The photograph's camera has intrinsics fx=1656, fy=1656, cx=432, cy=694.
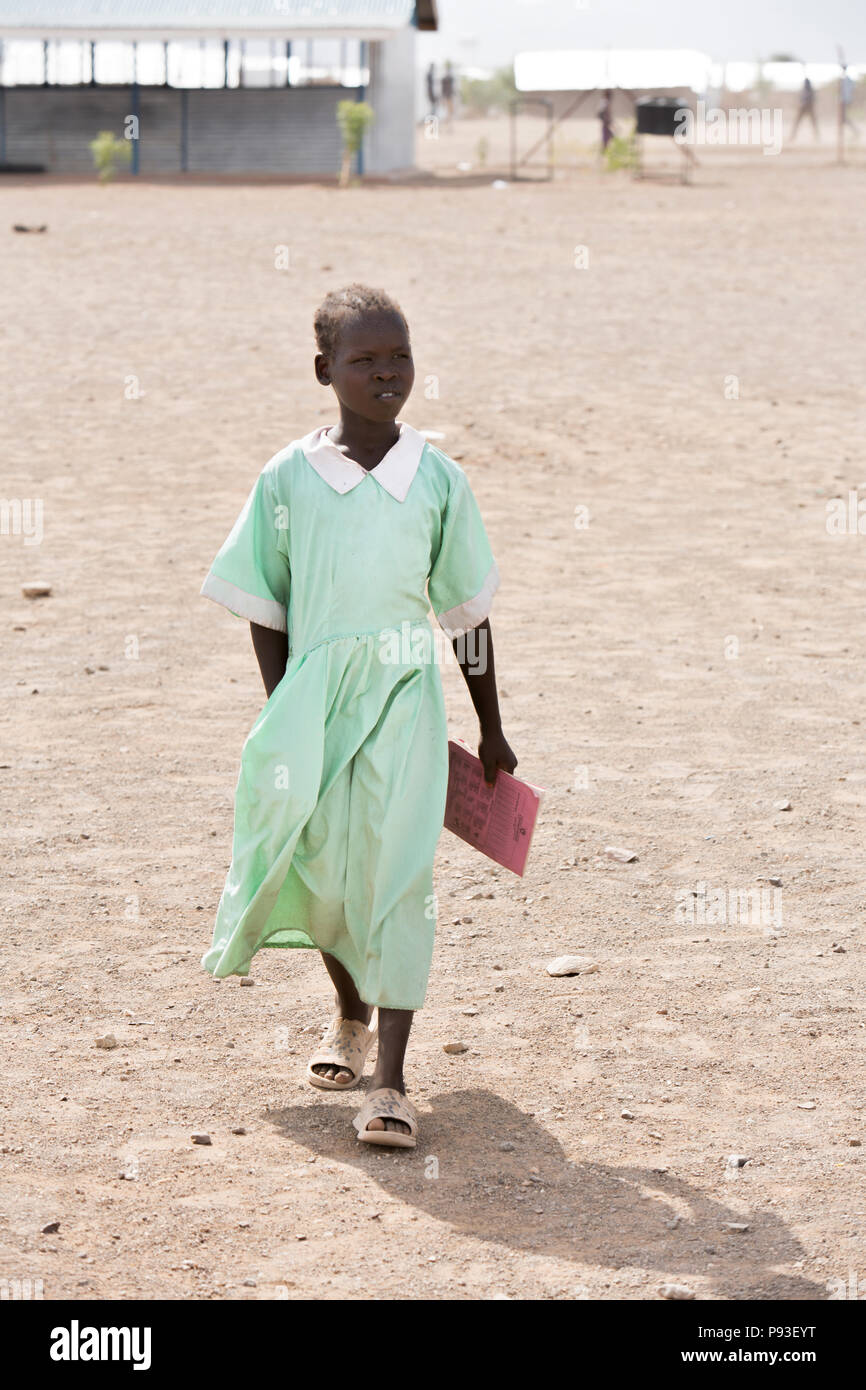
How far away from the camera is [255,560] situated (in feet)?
9.86

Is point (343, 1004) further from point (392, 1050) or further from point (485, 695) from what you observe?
point (485, 695)

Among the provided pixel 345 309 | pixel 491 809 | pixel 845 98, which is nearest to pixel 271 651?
pixel 491 809

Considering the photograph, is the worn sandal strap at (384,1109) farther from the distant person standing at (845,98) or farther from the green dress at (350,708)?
the distant person standing at (845,98)

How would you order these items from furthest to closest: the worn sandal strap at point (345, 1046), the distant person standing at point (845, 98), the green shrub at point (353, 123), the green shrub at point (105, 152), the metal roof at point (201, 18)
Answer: the distant person standing at point (845, 98) → the metal roof at point (201, 18) → the green shrub at point (353, 123) → the green shrub at point (105, 152) → the worn sandal strap at point (345, 1046)

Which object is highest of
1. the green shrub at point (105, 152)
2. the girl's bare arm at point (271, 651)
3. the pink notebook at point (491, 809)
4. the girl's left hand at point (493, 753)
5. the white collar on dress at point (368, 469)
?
the green shrub at point (105, 152)

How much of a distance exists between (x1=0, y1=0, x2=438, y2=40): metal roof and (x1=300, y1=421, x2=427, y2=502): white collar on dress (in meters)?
23.9

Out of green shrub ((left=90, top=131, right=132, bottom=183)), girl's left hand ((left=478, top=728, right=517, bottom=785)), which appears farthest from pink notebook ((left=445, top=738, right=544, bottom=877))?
green shrub ((left=90, top=131, right=132, bottom=183))

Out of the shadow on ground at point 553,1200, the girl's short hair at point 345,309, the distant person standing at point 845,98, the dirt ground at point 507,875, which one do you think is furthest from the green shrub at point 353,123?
the shadow on ground at point 553,1200

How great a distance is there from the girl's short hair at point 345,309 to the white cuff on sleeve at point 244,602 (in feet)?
1.50

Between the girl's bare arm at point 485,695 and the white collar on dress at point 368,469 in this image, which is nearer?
the white collar on dress at point 368,469

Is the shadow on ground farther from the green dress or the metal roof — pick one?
the metal roof

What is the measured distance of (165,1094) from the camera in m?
3.21

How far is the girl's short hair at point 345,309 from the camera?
2918mm

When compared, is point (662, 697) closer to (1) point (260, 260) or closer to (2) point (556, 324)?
(2) point (556, 324)
